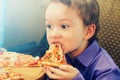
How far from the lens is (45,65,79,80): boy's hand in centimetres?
83

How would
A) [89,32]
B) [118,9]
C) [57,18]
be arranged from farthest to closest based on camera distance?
[118,9], [89,32], [57,18]

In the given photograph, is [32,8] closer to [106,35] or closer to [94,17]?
[106,35]

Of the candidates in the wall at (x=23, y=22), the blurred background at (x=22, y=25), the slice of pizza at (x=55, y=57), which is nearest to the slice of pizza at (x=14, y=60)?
the slice of pizza at (x=55, y=57)

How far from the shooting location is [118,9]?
135cm

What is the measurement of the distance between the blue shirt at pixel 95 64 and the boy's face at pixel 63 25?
0.09 metres

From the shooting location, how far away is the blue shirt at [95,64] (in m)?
0.95

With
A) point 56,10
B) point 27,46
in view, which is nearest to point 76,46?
point 56,10

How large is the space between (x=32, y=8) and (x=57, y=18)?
32.9 inches

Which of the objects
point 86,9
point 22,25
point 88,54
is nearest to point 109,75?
point 88,54

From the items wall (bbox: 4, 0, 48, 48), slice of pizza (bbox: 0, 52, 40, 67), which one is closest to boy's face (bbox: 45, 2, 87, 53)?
slice of pizza (bbox: 0, 52, 40, 67)

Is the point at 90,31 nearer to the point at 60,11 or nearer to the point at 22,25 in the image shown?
the point at 60,11

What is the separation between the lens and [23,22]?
173 centimetres

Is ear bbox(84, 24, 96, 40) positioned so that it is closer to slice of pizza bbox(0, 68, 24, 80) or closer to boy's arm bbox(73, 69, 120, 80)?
boy's arm bbox(73, 69, 120, 80)

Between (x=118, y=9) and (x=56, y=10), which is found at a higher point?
(x=56, y=10)
